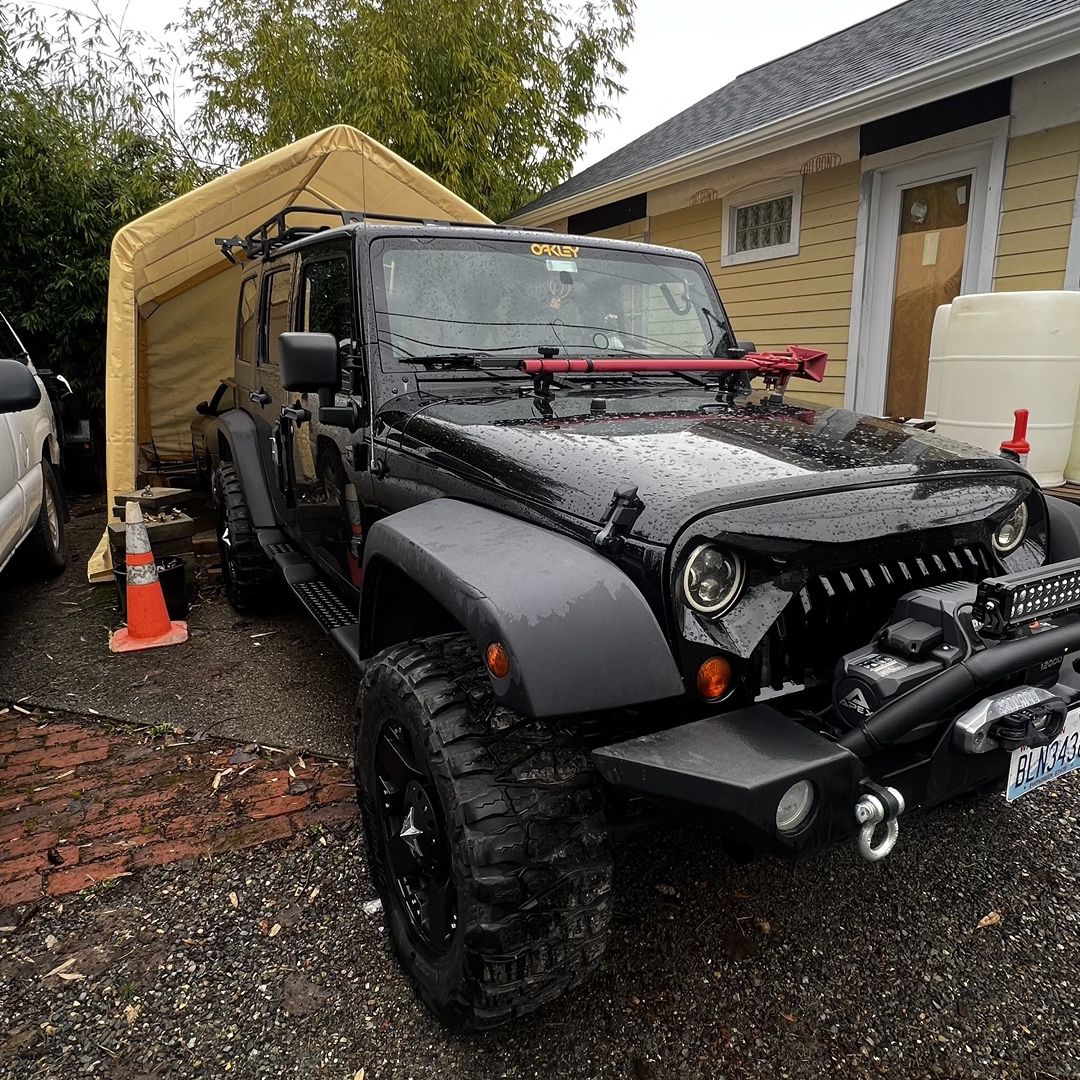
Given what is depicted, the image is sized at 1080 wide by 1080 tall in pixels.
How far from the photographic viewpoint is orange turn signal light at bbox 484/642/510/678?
1.54 meters

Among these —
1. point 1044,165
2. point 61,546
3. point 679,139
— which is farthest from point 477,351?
point 679,139

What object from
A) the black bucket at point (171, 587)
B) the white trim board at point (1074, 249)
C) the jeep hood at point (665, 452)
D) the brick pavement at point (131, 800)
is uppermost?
the white trim board at point (1074, 249)

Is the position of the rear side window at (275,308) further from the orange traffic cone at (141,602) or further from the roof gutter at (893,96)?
Result: the roof gutter at (893,96)

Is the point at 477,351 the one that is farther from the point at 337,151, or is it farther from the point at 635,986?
the point at 337,151

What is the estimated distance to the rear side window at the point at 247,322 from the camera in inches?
179

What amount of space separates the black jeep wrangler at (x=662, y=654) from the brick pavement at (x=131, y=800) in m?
0.72

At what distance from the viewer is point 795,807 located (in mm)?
1532

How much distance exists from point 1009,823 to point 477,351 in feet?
7.84

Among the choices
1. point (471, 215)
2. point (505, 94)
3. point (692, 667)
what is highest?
point (505, 94)

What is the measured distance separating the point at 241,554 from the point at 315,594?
1.07m

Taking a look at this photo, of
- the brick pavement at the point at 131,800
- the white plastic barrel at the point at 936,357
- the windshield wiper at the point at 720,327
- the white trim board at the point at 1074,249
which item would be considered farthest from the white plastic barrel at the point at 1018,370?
the brick pavement at the point at 131,800

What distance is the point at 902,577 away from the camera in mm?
1847

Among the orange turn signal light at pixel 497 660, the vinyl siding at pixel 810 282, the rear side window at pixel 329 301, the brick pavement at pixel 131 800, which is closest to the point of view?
the orange turn signal light at pixel 497 660

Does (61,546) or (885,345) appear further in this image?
(885,345)
